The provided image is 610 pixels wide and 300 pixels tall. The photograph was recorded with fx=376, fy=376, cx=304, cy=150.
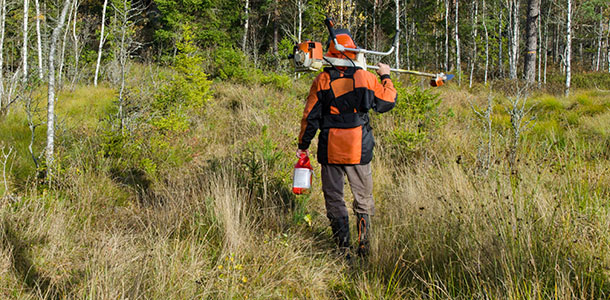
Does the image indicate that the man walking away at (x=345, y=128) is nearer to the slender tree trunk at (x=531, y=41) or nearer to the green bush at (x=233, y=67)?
the green bush at (x=233, y=67)

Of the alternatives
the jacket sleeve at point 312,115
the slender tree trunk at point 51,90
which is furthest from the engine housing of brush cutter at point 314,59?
the slender tree trunk at point 51,90

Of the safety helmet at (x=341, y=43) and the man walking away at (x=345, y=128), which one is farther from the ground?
the safety helmet at (x=341, y=43)

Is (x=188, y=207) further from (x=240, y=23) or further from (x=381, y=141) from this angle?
(x=240, y=23)

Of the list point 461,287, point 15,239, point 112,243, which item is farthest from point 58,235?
point 461,287

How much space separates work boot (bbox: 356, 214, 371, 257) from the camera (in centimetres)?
313

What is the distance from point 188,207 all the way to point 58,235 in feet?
3.64

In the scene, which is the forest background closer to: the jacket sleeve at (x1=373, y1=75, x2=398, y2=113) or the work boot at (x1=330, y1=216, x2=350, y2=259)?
the work boot at (x1=330, y1=216, x2=350, y2=259)

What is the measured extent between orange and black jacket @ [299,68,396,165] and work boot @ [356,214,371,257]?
20.7 inches

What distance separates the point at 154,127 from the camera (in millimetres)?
6480

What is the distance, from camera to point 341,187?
10.8ft

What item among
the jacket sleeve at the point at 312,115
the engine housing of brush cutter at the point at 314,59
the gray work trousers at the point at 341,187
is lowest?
the gray work trousers at the point at 341,187

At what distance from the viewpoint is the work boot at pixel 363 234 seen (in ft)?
10.3

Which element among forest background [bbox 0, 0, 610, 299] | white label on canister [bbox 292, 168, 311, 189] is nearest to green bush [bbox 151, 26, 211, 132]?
forest background [bbox 0, 0, 610, 299]

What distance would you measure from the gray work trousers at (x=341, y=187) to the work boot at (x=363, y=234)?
0.19 ft
